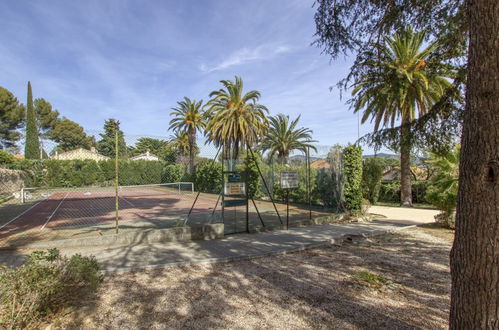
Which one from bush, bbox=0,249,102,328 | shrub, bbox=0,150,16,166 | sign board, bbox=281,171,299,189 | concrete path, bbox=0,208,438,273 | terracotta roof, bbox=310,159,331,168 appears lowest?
concrete path, bbox=0,208,438,273

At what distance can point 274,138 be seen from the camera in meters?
27.9

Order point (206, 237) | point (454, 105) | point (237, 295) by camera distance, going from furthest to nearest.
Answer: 1. point (206, 237)
2. point (454, 105)
3. point (237, 295)

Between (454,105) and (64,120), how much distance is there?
69.9 m

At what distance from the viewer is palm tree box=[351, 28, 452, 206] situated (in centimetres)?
569

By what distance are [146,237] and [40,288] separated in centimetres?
389

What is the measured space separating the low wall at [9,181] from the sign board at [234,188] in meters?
15.8

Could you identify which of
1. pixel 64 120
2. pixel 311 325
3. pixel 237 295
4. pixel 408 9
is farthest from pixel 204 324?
pixel 64 120

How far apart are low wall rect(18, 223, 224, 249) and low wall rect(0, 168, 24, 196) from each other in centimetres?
1375

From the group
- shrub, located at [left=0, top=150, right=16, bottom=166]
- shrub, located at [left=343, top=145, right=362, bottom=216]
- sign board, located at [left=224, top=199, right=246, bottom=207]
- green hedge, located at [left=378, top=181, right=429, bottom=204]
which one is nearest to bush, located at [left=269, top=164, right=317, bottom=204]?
shrub, located at [left=343, top=145, right=362, bottom=216]

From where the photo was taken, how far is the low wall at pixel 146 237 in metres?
6.41

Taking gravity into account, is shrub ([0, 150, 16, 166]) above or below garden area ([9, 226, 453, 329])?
above

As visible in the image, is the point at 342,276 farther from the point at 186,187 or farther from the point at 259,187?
the point at 186,187

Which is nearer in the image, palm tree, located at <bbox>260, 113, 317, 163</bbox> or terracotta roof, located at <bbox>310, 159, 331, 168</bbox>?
terracotta roof, located at <bbox>310, 159, 331, 168</bbox>

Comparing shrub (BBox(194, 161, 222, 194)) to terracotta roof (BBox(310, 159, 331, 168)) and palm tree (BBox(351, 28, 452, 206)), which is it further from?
palm tree (BBox(351, 28, 452, 206))
